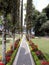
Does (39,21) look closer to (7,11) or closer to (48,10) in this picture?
(48,10)

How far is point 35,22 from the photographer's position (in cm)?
7294

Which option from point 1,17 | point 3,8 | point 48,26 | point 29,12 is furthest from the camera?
point 48,26

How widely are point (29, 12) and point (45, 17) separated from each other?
28.7 m

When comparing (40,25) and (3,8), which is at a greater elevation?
(3,8)

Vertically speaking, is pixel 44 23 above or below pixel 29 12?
below

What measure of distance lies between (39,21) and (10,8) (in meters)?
57.5

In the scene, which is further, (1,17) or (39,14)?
(39,14)

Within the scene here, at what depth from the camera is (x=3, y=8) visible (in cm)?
1505

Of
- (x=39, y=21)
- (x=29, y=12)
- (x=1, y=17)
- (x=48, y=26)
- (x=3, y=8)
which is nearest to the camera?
(x=3, y=8)

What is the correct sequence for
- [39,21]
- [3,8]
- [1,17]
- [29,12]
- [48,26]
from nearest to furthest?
[3,8], [1,17], [29,12], [48,26], [39,21]

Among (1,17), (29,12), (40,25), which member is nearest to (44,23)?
(40,25)

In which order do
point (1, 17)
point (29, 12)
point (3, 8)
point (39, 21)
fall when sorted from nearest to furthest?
point (3, 8) < point (1, 17) < point (29, 12) < point (39, 21)

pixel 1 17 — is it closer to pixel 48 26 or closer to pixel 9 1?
pixel 9 1

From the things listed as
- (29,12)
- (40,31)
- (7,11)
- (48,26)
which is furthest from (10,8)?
(40,31)
